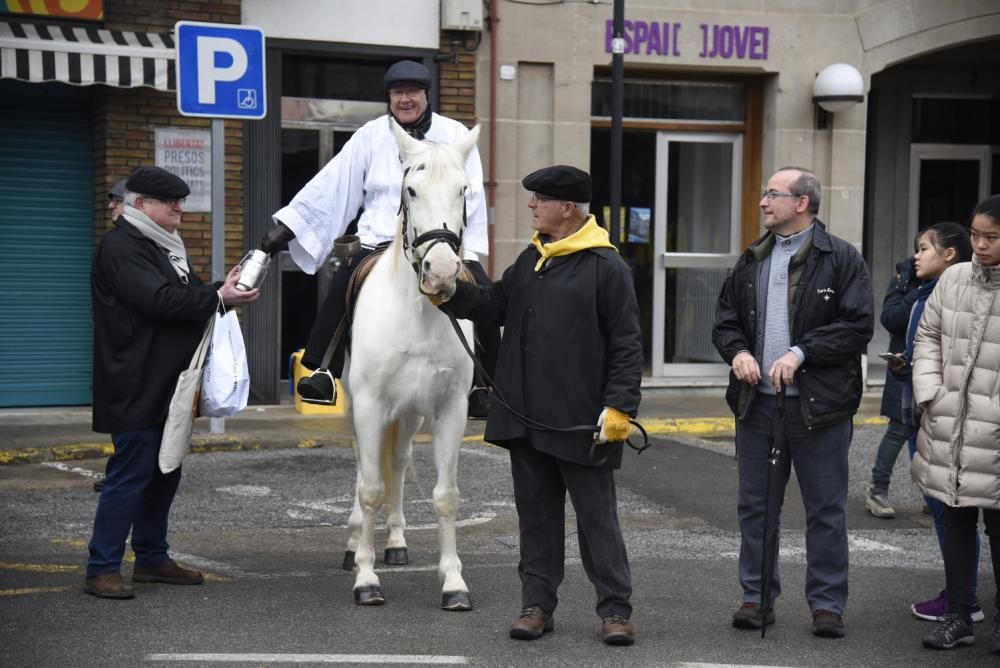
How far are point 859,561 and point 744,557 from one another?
182cm

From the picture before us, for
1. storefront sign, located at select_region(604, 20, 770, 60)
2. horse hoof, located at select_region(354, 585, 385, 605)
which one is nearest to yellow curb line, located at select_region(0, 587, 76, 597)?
horse hoof, located at select_region(354, 585, 385, 605)

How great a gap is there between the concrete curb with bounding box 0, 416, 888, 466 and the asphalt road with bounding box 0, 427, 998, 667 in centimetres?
40

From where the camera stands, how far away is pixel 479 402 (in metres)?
6.96

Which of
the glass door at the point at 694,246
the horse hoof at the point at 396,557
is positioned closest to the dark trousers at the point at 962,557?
the horse hoof at the point at 396,557

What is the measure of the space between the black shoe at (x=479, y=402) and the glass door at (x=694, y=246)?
9.10 m

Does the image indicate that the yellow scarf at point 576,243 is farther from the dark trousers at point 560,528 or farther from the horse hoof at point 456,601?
the horse hoof at point 456,601

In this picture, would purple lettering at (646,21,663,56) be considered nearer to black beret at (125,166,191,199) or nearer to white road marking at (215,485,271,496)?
white road marking at (215,485,271,496)

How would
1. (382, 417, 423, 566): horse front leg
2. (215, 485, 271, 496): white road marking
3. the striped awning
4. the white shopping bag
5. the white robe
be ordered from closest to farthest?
the white shopping bag
the white robe
(382, 417, 423, 566): horse front leg
(215, 485, 271, 496): white road marking
the striped awning

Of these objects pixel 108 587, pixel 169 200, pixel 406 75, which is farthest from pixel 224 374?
pixel 406 75

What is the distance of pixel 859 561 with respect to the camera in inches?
303

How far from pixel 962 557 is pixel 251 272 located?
355 centimetres

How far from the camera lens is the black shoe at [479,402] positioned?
272 inches

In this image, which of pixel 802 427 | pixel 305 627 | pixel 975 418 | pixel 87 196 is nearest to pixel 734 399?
pixel 802 427

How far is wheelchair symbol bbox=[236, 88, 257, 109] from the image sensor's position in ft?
35.9
